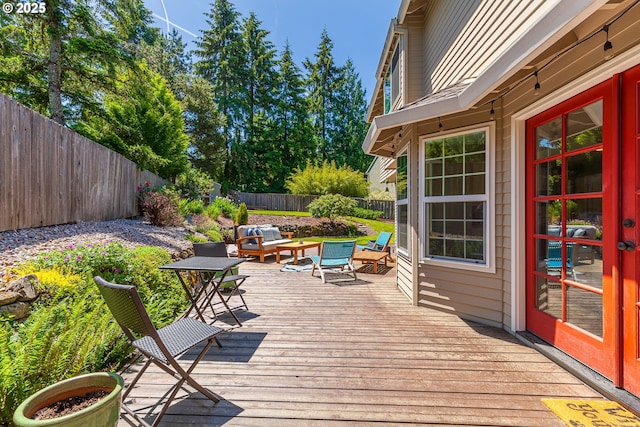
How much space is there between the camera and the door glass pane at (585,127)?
91.9 inches

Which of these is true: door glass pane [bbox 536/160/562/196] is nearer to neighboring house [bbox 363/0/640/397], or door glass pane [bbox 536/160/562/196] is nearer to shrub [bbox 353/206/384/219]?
neighboring house [bbox 363/0/640/397]

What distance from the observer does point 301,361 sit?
2693 mm

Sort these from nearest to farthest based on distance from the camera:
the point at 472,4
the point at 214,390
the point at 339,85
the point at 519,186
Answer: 1. the point at 214,390
2. the point at 519,186
3. the point at 472,4
4. the point at 339,85

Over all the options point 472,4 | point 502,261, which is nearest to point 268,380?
point 502,261

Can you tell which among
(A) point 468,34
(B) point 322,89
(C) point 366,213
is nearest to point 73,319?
(A) point 468,34

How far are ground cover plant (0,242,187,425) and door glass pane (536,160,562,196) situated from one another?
165 inches

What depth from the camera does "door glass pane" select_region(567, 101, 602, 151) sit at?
7.66ft

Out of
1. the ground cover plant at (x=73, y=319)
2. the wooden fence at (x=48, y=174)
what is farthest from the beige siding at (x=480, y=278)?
the wooden fence at (x=48, y=174)

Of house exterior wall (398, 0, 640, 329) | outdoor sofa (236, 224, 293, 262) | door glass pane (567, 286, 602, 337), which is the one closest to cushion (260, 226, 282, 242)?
outdoor sofa (236, 224, 293, 262)

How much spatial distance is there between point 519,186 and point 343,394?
2.74 meters

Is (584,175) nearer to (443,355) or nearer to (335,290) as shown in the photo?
(443,355)

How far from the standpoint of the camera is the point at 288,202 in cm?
2133

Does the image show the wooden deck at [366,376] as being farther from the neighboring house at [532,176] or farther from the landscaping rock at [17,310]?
the landscaping rock at [17,310]

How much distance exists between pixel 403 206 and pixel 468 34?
261cm
